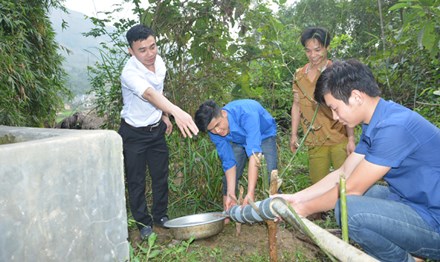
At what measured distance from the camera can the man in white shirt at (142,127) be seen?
3.14 meters

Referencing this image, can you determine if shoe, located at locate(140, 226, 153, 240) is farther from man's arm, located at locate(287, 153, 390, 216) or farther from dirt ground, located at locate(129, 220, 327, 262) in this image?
man's arm, located at locate(287, 153, 390, 216)

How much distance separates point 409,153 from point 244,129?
148 centimetres

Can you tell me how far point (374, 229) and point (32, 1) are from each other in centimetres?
519

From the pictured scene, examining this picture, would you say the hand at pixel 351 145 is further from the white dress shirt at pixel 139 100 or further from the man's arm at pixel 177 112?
the white dress shirt at pixel 139 100

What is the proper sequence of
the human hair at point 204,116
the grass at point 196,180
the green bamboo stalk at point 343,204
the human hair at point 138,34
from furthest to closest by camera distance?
the grass at point 196,180 → the human hair at point 138,34 → the human hair at point 204,116 → the green bamboo stalk at point 343,204

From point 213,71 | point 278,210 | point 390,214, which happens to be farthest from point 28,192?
point 213,71

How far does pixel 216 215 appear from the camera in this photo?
324 centimetres

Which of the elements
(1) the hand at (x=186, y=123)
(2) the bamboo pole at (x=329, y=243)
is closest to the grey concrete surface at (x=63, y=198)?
(1) the hand at (x=186, y=123)

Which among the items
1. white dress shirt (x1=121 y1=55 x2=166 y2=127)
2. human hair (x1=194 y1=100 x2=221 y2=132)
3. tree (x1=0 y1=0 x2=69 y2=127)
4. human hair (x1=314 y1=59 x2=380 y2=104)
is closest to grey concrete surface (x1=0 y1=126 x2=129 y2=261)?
human hair (x1=194 y1=100 x2=221 y2=132)

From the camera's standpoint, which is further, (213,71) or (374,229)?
(213,71)

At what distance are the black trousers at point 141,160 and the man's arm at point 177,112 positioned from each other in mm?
466

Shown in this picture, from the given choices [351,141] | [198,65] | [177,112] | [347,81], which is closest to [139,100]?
[177,112]

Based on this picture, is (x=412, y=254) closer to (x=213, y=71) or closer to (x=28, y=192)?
(x=28, y=192)

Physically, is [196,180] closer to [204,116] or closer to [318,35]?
[204,116]
